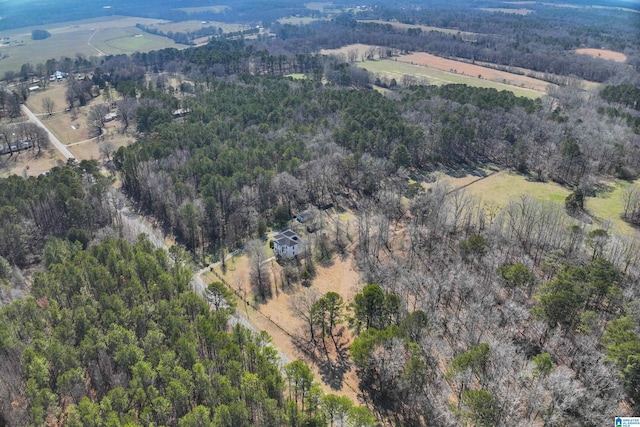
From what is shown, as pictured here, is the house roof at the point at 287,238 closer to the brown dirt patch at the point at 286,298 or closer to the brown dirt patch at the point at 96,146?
the brown dirt patch at the point at 286,298

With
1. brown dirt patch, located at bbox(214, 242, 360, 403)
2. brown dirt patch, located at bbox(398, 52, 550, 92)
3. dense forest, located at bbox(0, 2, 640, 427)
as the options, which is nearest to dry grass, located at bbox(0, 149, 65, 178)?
dense forest, located at bbox(0, 2, 640, 427)

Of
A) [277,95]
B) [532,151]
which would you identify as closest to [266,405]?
[532,151]

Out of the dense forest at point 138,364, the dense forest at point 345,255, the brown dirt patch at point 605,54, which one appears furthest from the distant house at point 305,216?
the brown dirt patch at point 605,54

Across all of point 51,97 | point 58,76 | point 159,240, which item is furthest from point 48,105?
point 159,240

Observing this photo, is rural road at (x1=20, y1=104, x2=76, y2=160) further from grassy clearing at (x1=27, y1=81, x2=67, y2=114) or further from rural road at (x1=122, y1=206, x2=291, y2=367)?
rural road at (x1=122, y1=206, x2=291, y2=367)

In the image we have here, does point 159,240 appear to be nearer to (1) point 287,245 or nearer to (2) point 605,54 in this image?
(1) point 287,245

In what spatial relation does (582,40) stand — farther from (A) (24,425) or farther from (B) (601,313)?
(A) (24,425)
